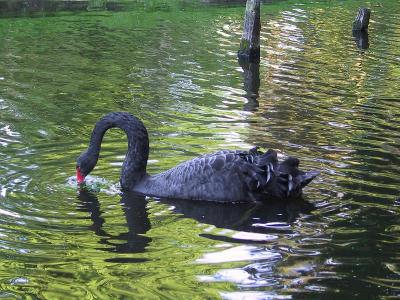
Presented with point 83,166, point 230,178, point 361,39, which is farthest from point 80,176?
point 361,39

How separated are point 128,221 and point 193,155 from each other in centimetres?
238

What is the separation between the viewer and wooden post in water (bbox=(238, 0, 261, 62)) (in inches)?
720

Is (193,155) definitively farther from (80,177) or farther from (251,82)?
(251,82)

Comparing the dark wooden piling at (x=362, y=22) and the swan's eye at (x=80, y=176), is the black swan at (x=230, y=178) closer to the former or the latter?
the swan's eye at (x=80, y=176)

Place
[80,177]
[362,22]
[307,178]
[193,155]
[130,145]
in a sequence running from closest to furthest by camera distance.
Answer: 1. [307,178]
2. [80,177]
3. [130,145]
4. [193,155]
5. [362,22]

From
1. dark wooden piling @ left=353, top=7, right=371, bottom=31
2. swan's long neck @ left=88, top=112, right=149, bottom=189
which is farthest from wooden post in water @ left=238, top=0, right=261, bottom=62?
swan's long neck @ left=88, top=112, right=149, bottom=189

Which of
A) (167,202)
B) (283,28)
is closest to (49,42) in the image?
(283,28)

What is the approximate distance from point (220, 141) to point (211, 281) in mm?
4723

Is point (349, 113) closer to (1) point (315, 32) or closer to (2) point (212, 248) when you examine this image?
(2) point (212, 248)

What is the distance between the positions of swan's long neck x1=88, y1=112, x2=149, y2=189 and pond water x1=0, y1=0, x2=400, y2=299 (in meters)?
0.30

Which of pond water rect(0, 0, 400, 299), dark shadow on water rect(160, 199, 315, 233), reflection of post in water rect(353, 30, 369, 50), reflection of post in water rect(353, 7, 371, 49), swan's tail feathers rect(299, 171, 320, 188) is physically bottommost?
dark shadow on water rect(160, 199, 315, 233)

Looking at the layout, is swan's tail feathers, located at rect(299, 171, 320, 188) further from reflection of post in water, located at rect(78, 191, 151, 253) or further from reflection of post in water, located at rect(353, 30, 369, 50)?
reflection of post in water, located at rect(353, 30, 369, 50)

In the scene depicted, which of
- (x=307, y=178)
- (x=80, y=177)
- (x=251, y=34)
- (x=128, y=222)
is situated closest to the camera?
(x=128, y=222)

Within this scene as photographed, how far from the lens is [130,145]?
9.04 m
